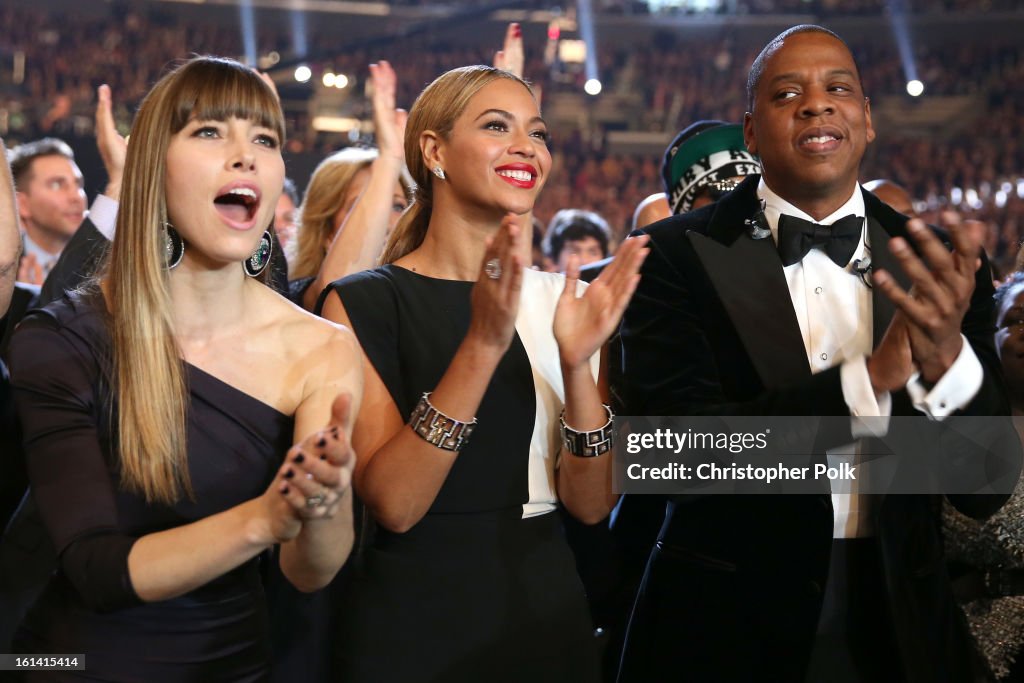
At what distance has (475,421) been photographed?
1.54 metres

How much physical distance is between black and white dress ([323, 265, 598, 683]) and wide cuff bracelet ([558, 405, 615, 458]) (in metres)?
0.10

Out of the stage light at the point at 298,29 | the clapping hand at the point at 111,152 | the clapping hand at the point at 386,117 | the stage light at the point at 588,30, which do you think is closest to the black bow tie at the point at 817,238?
the clapping hand at the point at 386,117

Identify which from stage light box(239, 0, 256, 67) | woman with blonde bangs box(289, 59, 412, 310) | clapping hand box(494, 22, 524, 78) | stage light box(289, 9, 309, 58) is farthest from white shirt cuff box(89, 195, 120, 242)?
stage light box(289, 9, 309, 58)

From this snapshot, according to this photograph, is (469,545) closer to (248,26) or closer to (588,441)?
(588,441)

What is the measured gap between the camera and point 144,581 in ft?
4.16

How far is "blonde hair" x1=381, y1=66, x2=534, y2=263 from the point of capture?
1.86 metres

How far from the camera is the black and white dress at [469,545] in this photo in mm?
1602

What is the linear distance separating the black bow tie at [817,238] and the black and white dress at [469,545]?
446mm

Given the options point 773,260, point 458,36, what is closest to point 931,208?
point 458,36

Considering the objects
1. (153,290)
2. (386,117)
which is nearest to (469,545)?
(153,290)

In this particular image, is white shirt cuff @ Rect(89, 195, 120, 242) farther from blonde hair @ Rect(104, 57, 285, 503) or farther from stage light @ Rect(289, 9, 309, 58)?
stage light @ Rect(289, 9, 309, 58)

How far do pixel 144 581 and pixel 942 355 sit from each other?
1109mm

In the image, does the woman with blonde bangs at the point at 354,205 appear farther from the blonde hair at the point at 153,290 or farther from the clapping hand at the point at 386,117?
the blonde hair at the point at 153,290

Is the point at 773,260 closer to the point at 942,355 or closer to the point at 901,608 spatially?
the point at 942,355
